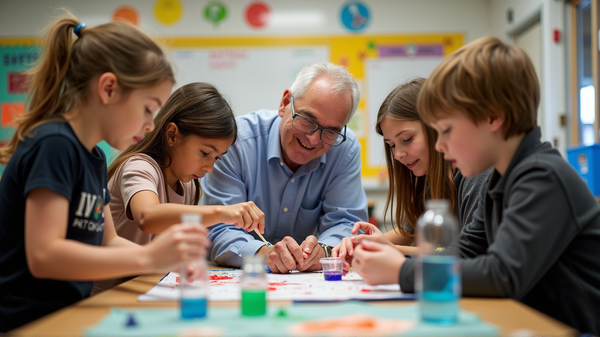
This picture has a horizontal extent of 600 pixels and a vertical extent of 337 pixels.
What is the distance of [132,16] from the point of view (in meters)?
5.16

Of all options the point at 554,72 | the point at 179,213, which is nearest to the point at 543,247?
the point at 179,213

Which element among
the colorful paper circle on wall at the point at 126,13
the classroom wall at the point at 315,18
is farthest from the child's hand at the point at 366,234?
the colorful paper circle on wall at the point at 126,13

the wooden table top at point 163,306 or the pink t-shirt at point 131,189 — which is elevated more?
the pink t-shirt at point 131,189

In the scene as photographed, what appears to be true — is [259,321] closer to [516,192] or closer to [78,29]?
[516,192]

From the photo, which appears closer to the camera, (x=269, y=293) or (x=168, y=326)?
(x=168, y=326)

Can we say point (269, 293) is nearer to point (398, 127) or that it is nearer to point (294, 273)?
point (294, 273)

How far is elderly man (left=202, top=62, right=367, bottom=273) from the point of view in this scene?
2.20 metres

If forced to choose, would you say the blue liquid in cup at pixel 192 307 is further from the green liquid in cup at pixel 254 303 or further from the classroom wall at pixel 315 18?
the classroom wall at pixel 315 18

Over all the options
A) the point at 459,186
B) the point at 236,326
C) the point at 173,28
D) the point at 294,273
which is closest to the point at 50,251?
the point at 236,326

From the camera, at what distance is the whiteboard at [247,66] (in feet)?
16.8

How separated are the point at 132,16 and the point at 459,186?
428 centimetres

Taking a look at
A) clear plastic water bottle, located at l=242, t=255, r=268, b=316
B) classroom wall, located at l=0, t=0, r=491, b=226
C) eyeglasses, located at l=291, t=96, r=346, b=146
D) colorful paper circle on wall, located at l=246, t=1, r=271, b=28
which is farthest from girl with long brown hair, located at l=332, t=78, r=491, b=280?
colorful paper circle on wall, located at l=246, t=1, r=271, b=28

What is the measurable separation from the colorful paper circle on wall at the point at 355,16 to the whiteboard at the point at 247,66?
→ 0.35 metres

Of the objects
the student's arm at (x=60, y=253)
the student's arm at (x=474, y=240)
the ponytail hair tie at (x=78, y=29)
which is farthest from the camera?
the student's arm at (x=474, y=240)
